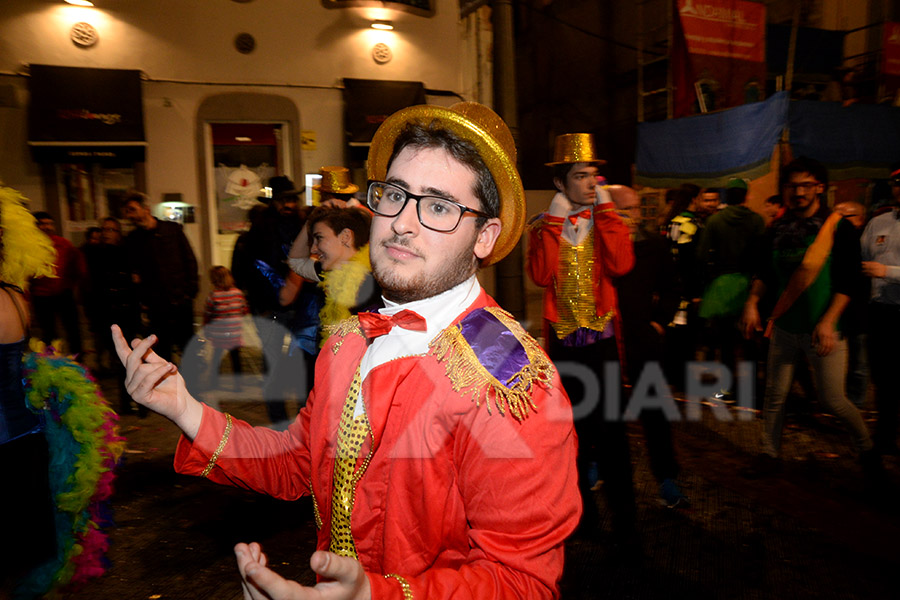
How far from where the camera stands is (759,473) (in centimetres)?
457

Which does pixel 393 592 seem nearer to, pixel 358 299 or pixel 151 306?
pixel 358 299

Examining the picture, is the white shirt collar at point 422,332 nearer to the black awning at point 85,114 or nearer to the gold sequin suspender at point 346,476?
the gold sequin suspender at point 346,476

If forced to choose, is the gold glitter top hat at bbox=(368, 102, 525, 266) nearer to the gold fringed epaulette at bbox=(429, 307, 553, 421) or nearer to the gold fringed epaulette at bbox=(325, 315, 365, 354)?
the gold fringed epaulette at bbox=(429, 307, 553, 421)

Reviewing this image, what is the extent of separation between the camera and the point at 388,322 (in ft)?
5.13

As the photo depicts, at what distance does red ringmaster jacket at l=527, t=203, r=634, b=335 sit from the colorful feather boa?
247 centimetres

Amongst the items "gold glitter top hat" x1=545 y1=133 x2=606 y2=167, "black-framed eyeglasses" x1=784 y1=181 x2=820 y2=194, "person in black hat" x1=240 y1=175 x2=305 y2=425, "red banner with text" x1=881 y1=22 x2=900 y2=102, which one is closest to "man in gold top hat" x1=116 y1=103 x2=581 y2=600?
"gold glitter top hat" x1=545 y1=133 x2=606 y2=167

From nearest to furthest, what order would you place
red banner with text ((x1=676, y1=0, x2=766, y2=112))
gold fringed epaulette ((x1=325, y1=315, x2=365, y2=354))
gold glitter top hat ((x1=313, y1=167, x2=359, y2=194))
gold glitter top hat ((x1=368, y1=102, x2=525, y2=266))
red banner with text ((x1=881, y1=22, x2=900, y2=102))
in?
gold glitter top hat ((x1=368, y1=102, x2=525, y2=266)) → gold fringed epaulette ((x1=325, y1=315, x2=365, y2=354)) → gold glitter top hat ((x1=313, y1=167, x2=359, y2=194)) → red banner with text ((x1=676, y1=0, x2=766, y2=112)) → red banner with text ((x1=881, y1=22, x2=900, y2=102))

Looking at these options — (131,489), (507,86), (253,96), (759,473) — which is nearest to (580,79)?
(253,96)

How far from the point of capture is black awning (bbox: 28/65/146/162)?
852 centimetres

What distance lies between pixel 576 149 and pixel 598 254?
0.63 metres

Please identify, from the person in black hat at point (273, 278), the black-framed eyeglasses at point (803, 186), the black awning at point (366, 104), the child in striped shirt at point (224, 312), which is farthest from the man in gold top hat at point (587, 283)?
the black awning at point (366, 104)

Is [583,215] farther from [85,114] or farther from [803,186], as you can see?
[85,114]

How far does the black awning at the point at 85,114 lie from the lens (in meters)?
8.52

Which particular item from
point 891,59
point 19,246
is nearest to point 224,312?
point 19,246
